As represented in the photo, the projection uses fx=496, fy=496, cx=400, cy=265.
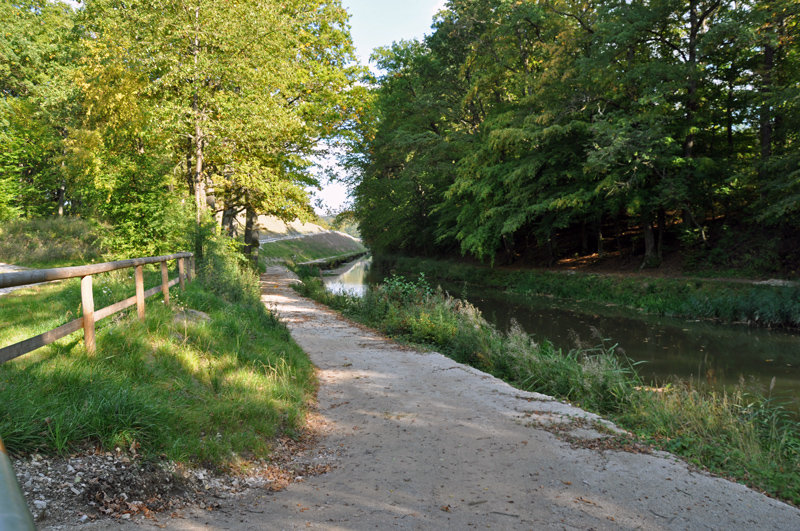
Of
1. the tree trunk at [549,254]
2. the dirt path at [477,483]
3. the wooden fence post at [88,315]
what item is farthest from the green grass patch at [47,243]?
the tree trunk at [549,254]

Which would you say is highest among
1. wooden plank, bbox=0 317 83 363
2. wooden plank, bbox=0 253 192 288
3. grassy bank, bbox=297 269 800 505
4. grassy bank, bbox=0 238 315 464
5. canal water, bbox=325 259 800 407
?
wooden plank, bbox=0 253 192 288

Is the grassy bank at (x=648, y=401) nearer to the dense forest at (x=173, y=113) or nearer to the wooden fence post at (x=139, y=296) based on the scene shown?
the wooden fence post at (x=139, y=296)

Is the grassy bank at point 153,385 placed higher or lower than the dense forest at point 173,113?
lower

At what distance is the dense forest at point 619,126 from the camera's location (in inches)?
675

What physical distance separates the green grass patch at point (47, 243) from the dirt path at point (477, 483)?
46.9 feet

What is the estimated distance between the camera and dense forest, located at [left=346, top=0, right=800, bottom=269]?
17141 mm

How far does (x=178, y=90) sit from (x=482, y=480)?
14205mm

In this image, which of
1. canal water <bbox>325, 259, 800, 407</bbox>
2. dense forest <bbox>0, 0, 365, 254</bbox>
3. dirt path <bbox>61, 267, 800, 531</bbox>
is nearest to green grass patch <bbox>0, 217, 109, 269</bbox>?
dense forest <bbox>0, 0, 365, 254</bbox>

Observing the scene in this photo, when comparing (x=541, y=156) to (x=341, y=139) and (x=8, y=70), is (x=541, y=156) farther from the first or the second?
(x=8, y=70)

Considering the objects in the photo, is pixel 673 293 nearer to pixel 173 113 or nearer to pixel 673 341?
pixel 673 341

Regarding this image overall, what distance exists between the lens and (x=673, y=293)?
708 inches

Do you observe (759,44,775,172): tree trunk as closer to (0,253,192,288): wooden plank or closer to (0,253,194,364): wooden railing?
(0,253,194,364): wooden railing

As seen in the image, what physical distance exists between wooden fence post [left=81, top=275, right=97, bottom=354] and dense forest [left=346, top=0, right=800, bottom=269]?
16716 millimetres

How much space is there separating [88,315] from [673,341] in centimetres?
1334
